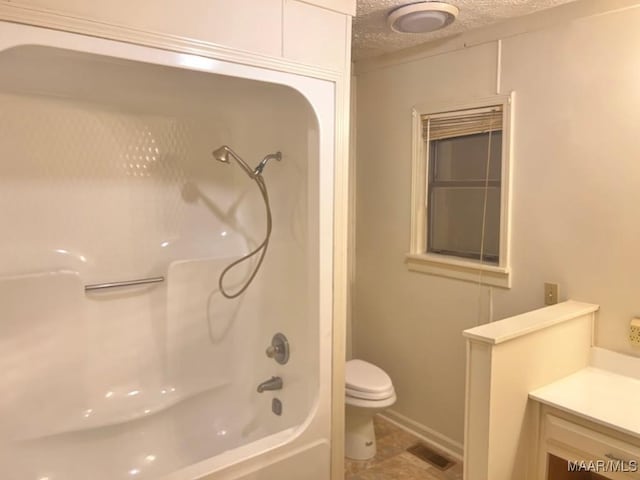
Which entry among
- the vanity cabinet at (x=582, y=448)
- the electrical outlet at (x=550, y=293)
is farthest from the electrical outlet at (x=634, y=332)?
the vanity cabinet at (x=582, y=448)

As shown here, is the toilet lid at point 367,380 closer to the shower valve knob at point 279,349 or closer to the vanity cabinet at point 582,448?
the shower valve knob at point 279,349

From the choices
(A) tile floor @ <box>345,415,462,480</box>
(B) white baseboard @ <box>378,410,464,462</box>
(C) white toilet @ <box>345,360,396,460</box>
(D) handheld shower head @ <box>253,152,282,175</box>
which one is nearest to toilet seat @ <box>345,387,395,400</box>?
(C) white toilet @ <box>345,360,396,460</box>

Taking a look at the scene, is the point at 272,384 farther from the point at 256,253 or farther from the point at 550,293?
the point at 550,293

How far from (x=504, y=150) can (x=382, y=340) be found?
1444mm

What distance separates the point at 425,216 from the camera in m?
2.78

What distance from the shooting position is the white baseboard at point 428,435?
2.59 metres

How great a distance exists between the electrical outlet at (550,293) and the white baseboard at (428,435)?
3.25 ft

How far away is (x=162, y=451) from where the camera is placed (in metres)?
2.12

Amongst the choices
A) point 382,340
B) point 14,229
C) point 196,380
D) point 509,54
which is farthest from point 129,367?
point 509,54

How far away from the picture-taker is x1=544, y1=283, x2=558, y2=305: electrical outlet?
217 centimetres

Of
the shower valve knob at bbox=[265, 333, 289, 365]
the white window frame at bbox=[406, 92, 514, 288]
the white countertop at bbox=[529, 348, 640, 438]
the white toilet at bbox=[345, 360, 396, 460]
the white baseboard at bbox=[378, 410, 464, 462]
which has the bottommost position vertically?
the white baseboard at bbox=[378, 410, 464, 462]

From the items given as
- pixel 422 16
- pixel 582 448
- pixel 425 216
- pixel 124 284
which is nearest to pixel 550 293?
pixel 582 448

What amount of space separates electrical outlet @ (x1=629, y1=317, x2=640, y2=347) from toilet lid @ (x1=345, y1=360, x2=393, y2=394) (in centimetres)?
114

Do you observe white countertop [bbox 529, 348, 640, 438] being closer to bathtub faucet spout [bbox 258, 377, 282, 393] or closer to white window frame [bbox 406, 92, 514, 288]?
white window frame [bbox 406, 92, 514, 288]
